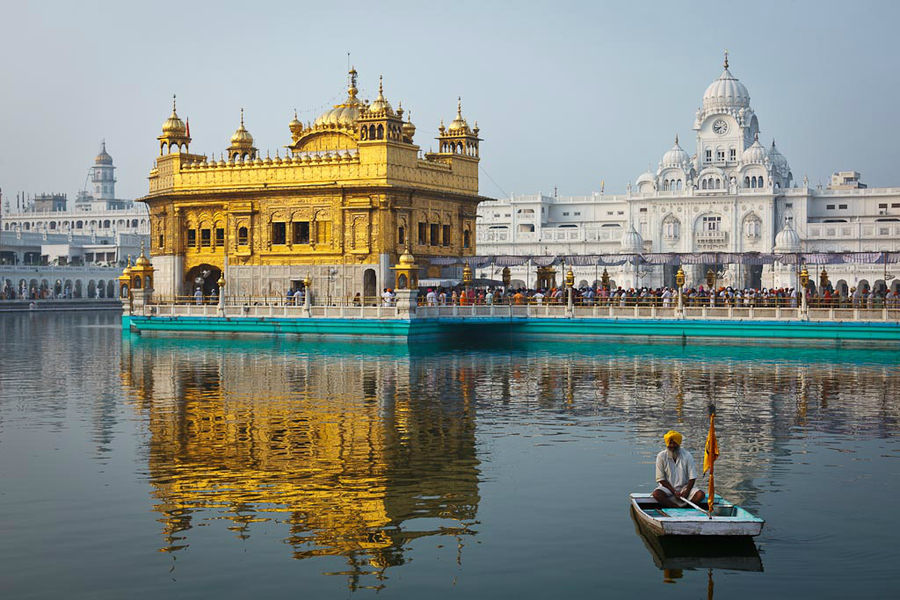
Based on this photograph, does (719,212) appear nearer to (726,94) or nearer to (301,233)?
(726,94)

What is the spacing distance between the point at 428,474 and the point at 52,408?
33.8 ft

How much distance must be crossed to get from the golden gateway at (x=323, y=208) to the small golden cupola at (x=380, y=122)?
5 cm

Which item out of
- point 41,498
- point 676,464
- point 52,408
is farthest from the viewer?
point 52,408

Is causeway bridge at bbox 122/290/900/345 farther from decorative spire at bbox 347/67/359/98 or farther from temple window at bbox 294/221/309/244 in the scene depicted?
decorative spire at bbox 347/67/359/98

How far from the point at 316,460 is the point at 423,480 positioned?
202 cm

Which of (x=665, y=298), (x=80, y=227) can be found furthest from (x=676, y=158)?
(x=80, y=227)

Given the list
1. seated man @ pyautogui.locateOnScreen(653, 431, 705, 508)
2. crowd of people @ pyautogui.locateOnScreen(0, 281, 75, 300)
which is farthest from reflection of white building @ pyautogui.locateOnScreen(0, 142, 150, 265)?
seated man @ pyautogui.locateOnScreen(653, 431, 705, 508)

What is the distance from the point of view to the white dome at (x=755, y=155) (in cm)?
10256

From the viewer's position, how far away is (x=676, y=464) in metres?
12.6

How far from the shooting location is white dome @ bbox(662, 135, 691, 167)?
4154 inches

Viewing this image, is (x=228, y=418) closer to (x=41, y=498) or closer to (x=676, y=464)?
(x=41, y=498)

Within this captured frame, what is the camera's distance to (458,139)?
160 ft

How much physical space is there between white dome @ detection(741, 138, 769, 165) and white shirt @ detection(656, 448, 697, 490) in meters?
94.5

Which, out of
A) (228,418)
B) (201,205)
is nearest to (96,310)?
(201,205)
